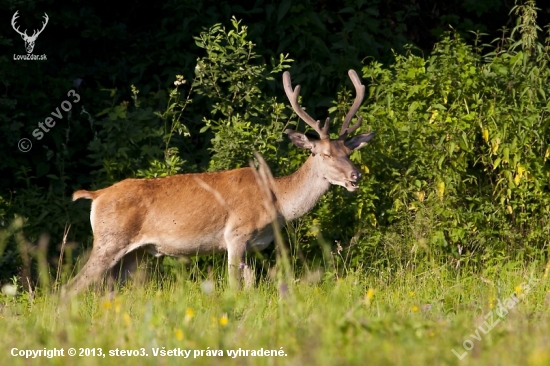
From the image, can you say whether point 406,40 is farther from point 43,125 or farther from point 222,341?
point 222,341

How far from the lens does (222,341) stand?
435cm

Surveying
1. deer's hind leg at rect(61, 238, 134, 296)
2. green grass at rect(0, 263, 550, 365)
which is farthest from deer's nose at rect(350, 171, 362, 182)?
deer's hind leg at rect(61, 238, 134, 296)

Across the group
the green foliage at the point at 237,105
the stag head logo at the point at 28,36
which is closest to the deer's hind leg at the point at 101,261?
the green foliage at the point at 237,105

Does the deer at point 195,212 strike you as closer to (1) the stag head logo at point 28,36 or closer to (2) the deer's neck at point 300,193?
(2) the deer's neck at point 300,193

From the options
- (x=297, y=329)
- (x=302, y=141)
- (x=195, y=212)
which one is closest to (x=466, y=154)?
(x=302, y=141)

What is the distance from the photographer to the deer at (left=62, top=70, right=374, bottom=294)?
771 centimetres

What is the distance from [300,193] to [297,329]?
142 inches

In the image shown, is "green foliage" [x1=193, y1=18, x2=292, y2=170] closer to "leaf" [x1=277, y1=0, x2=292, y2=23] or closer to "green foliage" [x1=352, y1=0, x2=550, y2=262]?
"green foliage" [x1=352, y1=0, x2=550, y2=262]

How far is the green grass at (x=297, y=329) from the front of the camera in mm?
4078

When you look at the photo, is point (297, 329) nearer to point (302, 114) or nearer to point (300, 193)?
point (300, 193)

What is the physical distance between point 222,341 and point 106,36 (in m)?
6.39

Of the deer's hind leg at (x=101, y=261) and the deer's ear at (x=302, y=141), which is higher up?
the deer's ear at (x=302, y=141)

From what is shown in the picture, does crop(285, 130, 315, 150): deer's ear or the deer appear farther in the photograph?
crop(285, 130, 315, 150): deer's ear

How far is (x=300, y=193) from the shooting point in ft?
26.6
